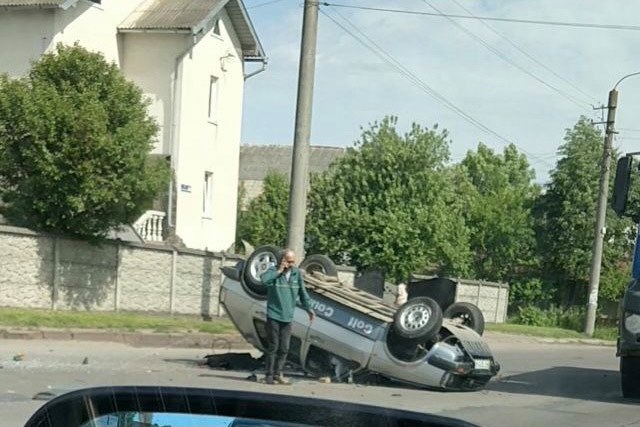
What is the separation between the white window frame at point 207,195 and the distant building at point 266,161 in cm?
3194

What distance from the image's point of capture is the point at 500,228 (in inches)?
2242

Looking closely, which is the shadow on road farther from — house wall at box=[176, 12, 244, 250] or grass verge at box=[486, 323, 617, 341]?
house wall at box=[176, 12, 244, 250]

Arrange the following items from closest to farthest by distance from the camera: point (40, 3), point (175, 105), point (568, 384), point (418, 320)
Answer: point (418, 320) < point (568, 384) < point (40, 3) < point (175, 105)

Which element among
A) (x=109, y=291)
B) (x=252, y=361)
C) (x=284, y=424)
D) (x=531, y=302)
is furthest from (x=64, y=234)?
(x=531, y=302)

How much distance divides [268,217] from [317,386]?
119ft

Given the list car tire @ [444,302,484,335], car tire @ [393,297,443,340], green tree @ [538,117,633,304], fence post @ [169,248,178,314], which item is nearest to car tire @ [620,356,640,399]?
car tire @ [444,302,484,335]

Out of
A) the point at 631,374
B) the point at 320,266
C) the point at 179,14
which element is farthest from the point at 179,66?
the point at 631,374

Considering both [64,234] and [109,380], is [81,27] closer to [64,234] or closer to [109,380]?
[64,234]

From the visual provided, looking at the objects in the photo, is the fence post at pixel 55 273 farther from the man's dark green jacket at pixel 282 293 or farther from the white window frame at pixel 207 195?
the white window frame at pixel 207 195

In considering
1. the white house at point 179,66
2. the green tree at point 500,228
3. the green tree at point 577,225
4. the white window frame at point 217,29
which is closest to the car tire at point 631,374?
the white house at point 179,66

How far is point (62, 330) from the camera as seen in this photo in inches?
663

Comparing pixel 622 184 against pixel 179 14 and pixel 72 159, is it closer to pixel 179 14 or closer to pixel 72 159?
pixel 72 159

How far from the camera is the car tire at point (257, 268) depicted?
13605 millimetres

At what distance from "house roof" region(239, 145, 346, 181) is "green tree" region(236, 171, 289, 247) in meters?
14.3
